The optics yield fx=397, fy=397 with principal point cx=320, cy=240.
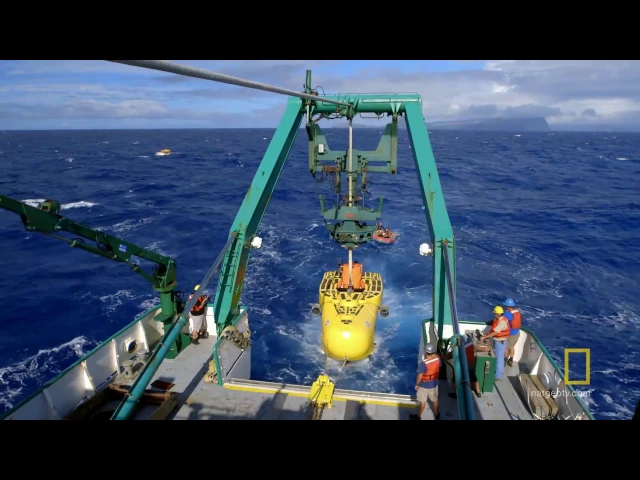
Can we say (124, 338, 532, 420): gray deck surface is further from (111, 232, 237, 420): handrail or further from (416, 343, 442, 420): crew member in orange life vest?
(111, 232, 237, 420): handrail

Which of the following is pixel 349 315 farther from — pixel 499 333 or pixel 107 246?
pixel 107 246

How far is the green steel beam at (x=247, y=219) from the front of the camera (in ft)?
46.0

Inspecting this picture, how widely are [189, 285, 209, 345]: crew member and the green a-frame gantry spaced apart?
0.47 metres

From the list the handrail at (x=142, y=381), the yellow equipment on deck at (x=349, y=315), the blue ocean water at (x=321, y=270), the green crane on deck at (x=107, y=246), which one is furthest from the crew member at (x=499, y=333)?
the green crane on deck at (x=107, y=246)

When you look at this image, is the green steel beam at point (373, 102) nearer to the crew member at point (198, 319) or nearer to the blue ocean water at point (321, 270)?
the crew member at point (198, 319)

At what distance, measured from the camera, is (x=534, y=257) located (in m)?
29.4

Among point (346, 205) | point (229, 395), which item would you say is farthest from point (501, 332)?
point (229, 395)

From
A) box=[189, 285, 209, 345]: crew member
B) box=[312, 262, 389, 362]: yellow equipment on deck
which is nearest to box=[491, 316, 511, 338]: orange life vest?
box=[312, 262, 389, 362]: yellow equipment on deck

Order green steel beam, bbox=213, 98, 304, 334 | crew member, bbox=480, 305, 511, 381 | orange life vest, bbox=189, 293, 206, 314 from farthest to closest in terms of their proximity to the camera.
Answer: green steel beam, bbox=213, 98, 304, 334 → orange life vest, bbox=189, 293, 206, 314 → crew member, bbox=480, 305, 511, 381

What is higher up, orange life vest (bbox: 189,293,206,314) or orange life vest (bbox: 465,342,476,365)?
orange life vest (bbox: 189,293,206,314)

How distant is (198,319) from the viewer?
46.3 feet

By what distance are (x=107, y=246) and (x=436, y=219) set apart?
10.4m

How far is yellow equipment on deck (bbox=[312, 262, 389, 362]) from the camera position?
13891 millimetres
